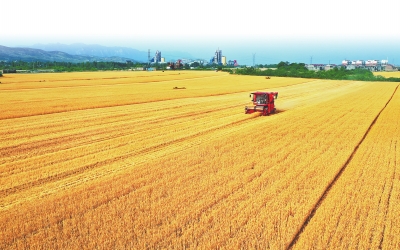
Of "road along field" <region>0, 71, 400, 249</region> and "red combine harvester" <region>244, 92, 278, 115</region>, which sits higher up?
"red combine harvester" <region>244, 92, 278, 115</region>

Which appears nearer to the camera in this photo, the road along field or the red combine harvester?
the road along field

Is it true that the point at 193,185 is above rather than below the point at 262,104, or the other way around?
below

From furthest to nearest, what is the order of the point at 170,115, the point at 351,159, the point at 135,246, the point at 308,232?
1. the point at 170,115
2. the point at 351,159
3. the point at 308,232
4. the point at 135,246

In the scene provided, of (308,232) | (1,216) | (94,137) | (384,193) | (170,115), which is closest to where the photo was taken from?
(308,232)

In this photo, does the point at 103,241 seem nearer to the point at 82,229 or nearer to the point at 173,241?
the point at 82,229

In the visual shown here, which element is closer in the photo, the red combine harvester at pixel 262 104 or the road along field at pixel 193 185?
the road along field at pixel 193 185

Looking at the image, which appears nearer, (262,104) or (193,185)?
(193,185)

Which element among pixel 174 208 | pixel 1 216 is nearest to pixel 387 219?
pixel 174 208

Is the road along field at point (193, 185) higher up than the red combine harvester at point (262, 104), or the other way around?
the red combine harvester at point (262, 104)
